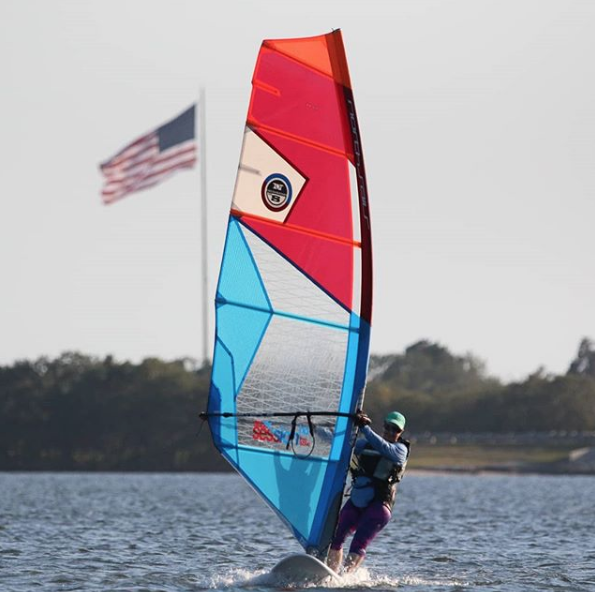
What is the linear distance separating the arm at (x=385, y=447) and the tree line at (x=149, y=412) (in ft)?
273

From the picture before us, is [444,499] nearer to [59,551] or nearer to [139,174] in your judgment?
[139,174]

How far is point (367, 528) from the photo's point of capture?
18734 millimetres

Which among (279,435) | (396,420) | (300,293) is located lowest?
(279,435)

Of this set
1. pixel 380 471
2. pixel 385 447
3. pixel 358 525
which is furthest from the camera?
pixel 358 525

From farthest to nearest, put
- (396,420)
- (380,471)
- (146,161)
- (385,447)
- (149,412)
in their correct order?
(149,412) < (146,161) < (380,471) < (396,420) < (385,447)

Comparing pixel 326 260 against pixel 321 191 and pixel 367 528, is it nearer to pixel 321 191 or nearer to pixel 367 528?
pixel 321 191

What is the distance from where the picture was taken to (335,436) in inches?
736

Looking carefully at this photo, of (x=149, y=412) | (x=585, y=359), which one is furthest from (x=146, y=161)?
(x=585, y=359)

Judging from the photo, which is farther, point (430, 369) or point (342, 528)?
point (430, 369)

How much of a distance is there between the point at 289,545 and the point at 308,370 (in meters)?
8.40

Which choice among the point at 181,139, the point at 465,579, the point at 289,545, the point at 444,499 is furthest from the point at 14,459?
the point at 465,579

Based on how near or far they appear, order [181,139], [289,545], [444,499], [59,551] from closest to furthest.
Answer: [59,551] → [289,545] → [444,499] → [181,139]

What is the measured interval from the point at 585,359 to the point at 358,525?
140 metres

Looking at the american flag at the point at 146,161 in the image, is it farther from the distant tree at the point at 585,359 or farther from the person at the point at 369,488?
the distant tree at the point at 585,359
